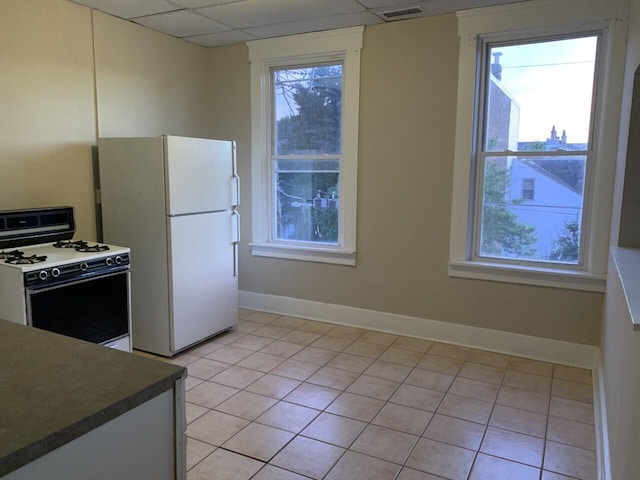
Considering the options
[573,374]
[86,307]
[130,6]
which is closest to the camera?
[86,307]

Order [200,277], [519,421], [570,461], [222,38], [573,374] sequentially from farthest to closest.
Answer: [222,38], [200,277], [573,374], [519,421], [570,461]

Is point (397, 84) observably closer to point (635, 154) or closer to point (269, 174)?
point (269, 174)

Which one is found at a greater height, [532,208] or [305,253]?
[532,208]

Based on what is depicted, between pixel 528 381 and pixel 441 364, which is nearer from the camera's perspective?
pixel 528 381

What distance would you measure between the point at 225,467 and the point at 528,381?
6.66 ft

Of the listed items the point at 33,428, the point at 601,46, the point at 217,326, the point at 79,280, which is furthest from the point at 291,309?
the point at 33,428

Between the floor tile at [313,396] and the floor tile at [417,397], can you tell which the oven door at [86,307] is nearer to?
the floor tile at [313,396]

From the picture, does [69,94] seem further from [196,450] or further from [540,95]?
[540,95]

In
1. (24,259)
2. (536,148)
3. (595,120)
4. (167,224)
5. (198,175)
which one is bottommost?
(24,259)

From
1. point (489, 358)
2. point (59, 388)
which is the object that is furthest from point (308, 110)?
point (59, 388)

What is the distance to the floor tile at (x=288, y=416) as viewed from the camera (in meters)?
2.65

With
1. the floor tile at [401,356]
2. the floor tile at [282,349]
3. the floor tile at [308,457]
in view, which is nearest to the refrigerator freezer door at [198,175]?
the floor tile at [282,349]

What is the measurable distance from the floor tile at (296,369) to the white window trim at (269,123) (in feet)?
3.52

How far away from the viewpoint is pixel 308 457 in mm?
2369
